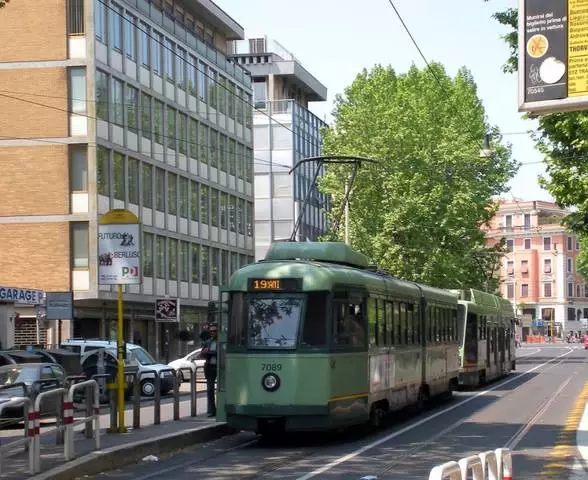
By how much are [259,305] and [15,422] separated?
5.21 m

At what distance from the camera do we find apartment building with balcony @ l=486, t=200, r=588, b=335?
498 feet

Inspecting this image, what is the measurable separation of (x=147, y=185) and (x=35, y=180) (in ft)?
23.5

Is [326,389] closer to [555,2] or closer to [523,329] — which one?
[555,2]

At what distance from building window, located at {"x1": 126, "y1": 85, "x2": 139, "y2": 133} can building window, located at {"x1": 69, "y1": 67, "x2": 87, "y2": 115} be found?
384 centimetres

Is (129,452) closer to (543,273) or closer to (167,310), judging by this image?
(167,310)

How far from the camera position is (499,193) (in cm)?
6594

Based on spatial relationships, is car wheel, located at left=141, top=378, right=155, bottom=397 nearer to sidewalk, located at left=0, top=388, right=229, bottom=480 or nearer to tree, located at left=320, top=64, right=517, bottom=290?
sidewalk, located at left=0, top=388, right=229, bottom=480

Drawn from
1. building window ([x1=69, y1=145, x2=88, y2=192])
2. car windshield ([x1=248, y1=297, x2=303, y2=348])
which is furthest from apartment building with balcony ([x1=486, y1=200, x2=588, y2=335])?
car windshield ([x1=248, y1=297, x2=303, y2=348])

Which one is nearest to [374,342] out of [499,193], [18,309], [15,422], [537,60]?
[15,422]

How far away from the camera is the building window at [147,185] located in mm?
58250

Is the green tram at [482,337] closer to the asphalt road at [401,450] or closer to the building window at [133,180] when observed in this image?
the asphalt road at [401,450]

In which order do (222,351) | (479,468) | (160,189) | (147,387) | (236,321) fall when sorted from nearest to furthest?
(479,468) < (236,321) < (222,351) < (147,387) < (160,189)

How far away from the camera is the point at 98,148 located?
5234 centimetres

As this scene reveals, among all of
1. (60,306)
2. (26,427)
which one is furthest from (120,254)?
(60,306)
